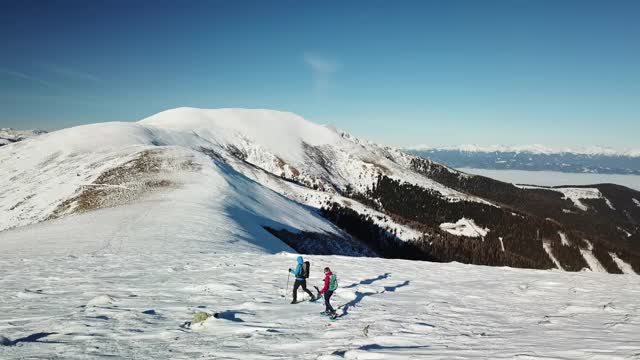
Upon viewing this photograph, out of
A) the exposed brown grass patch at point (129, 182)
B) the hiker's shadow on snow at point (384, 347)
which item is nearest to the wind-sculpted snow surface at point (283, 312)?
the hiker's shadow on snow at point (384, 347)

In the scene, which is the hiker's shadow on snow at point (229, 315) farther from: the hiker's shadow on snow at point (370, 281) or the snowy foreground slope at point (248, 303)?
the hiker's shadow on snow at point (370, 281)

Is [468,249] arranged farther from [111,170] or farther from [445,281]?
[445,281]

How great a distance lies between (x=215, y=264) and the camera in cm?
2725

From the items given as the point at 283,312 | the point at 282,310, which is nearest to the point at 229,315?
the point at 283,312

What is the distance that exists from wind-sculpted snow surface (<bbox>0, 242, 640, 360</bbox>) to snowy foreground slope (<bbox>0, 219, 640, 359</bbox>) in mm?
58

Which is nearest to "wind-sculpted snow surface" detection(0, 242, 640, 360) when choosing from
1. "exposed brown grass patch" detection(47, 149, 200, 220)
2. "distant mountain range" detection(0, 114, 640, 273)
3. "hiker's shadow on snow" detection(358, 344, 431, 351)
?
"hiker's shadow on snow" detection(358, 344, 431, 351)

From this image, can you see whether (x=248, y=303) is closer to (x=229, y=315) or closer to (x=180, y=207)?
(x=229, y=315)

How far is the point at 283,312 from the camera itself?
644 inches

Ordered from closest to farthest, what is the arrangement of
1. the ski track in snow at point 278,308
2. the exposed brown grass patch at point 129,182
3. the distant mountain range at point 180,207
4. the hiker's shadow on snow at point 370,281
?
the ski track in snow at point 278,308 → the hiker's shadow on snow at point 370,281 → the distant mountain range at point 180,207 → the exposed brown grass patch at point 129,182

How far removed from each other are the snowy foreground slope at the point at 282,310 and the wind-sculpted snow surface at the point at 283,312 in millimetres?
58

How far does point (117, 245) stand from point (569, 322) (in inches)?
1223

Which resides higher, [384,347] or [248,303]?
[384,347]

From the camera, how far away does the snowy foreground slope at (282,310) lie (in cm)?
1095

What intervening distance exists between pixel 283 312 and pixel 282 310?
35cm
